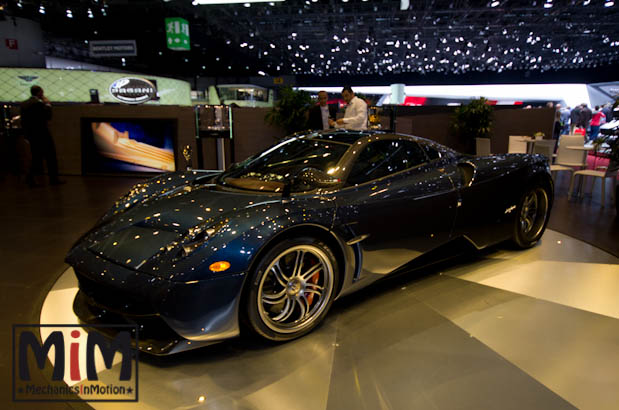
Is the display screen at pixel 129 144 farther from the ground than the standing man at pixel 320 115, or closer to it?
closer to it

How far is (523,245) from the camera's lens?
11.9ft

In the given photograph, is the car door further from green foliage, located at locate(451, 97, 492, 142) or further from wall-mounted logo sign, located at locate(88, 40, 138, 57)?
wall-mounted logo sign, located at locate(88, 40, 138, 57)

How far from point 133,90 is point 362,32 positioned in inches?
350

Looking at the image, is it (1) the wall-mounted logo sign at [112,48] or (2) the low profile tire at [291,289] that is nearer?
(2) the low profile tire at [291,289]

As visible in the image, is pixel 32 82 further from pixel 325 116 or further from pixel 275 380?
pixel 275 380

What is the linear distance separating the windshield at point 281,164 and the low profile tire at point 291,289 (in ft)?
1.44

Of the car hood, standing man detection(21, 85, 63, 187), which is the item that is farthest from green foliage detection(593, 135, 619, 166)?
standing man detection(21, 85, 63, 187)

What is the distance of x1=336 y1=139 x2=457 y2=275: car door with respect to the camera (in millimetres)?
2344

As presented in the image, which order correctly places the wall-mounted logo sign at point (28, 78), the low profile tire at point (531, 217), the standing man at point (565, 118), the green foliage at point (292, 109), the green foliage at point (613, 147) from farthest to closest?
the standing man at point (565, 118) → the wall-mounted logo sign at point (28, 78) → the green foliage at point (292, 109) → the green foliage at point (613, 147) → the low profile tire at point (531, 217)

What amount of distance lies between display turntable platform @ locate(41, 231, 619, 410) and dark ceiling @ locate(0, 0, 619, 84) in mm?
11126

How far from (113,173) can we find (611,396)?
317 inches

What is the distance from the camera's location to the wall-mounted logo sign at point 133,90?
46.5 ft

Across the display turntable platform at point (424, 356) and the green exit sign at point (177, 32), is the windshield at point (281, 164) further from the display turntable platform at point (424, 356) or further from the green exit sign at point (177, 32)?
the green exit sign at point (177, 32)

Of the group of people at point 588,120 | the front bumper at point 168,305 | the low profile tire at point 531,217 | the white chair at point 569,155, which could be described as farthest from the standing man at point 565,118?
the front bumper at point 168,305
